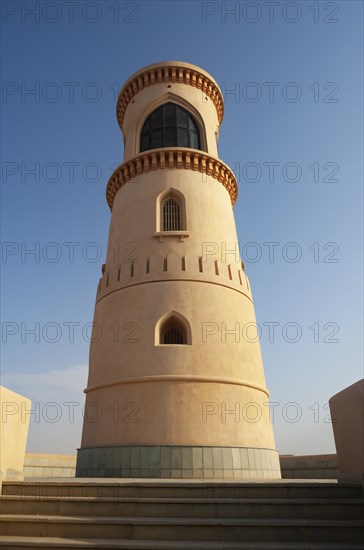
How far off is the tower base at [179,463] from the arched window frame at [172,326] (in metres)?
3.14

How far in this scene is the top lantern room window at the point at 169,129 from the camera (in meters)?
17.0

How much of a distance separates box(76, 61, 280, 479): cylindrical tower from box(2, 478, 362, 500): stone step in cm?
466

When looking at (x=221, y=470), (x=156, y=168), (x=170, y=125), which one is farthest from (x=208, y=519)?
(x=170, y=125)

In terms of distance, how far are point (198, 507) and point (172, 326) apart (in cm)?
751

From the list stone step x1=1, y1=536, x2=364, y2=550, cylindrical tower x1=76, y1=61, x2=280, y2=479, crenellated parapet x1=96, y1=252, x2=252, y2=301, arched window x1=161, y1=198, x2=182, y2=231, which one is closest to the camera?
stone step x1=1, y1=536, x2=364, y2=550

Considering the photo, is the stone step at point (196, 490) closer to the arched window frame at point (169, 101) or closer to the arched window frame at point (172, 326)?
the arched window frame at point (172, 326)

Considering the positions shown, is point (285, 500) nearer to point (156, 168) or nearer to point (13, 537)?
point (13, 537)

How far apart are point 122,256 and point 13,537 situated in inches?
402

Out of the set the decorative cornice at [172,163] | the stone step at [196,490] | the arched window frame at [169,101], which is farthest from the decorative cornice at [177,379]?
the arched window frame at [169,101]

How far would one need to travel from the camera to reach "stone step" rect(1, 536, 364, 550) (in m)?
5.35

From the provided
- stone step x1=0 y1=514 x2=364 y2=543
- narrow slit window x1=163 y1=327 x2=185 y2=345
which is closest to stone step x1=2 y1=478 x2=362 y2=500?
stone step x1=0 y1=514 x2=364 y2=543

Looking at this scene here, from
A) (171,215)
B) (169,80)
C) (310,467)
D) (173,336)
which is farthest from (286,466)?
(169,80)

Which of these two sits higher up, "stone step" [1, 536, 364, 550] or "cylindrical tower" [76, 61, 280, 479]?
"cylindrical tower" [76, 61, 280, 479]

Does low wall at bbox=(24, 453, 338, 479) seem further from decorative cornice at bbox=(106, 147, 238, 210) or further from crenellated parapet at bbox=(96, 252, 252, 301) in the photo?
decorative cornice at bbox=(106, 147, 238, 210)
